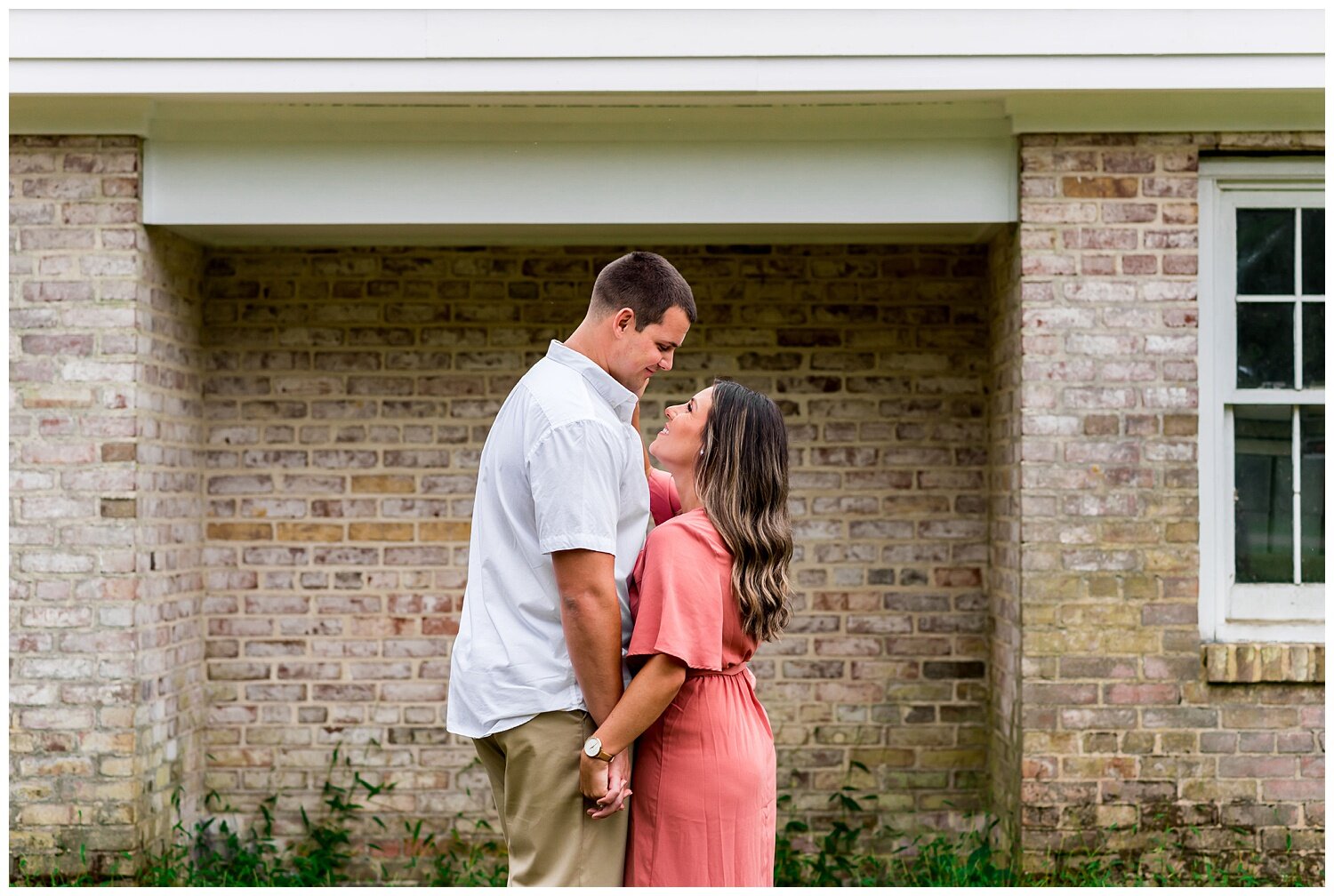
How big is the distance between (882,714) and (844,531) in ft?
2.62

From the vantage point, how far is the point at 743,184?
4.46 metres

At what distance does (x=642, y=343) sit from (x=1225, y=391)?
2.77 meters

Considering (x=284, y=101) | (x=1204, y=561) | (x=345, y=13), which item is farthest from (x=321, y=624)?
(x=1204, y=561)

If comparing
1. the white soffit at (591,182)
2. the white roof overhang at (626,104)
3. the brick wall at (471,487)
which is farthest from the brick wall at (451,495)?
the white roof overhang at (626,104)

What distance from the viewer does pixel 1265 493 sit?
458 centimetres

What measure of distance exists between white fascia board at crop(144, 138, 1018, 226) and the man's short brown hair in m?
1.70

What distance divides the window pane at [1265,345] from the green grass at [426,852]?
2025 mm

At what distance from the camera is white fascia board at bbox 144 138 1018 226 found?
4.46 metres

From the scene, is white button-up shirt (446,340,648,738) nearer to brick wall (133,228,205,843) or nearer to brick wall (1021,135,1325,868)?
brick wall (1021,135,1325,868)

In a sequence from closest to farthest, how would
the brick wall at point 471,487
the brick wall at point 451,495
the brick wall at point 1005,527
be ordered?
the brick wall at point 1005,527 → the brick wall at point 451,495 → the brick wall at point 471,487

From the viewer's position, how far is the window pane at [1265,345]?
455 centimetres

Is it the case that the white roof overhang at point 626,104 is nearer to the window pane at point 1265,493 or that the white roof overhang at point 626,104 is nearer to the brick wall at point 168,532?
the brick wall at point 168,532

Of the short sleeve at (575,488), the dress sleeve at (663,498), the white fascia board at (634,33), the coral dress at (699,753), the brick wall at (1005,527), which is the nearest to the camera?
the short sleeve at (575,488)

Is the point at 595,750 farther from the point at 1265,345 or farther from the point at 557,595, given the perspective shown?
the point at 1265,345
